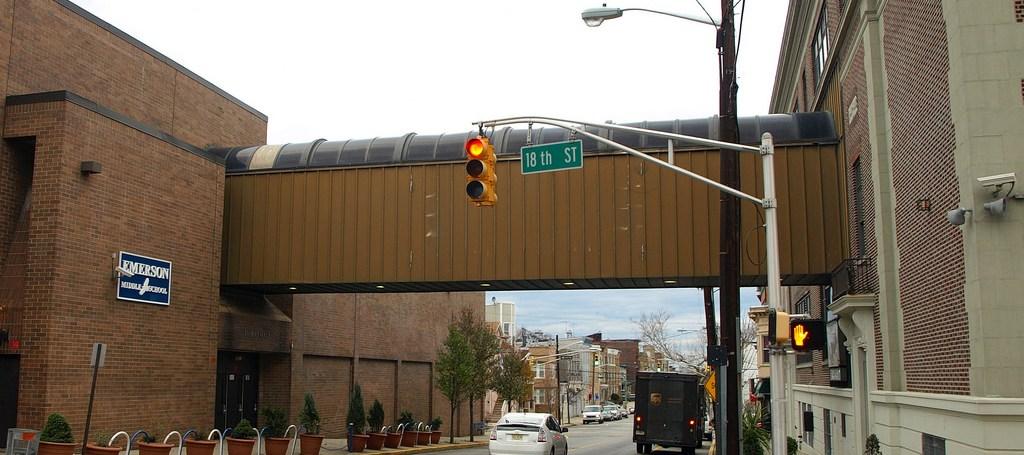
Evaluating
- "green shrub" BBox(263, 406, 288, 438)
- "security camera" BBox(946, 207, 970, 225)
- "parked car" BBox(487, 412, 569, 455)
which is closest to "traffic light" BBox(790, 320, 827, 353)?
"security camera" BBox(946, 207, 970, 225)

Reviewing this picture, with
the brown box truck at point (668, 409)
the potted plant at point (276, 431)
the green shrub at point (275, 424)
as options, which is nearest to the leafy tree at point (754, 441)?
the brown box truck at point (668, 409)

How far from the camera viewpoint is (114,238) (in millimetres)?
21547

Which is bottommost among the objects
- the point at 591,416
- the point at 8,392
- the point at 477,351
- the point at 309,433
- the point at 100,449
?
the point at 591,416

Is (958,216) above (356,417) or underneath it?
above

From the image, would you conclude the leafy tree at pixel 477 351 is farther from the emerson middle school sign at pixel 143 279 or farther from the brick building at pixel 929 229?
the brick building at pixel 929 229

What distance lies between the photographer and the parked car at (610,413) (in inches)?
3391

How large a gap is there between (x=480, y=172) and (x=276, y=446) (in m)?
14.5

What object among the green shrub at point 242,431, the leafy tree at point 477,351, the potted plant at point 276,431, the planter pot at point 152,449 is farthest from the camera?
the leafy tree at point 477,351

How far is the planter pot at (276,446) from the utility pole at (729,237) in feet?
42.5

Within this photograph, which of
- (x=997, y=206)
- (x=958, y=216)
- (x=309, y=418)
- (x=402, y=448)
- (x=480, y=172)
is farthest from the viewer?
(x=402, y=448)

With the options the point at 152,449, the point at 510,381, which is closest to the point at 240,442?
the point at 152,449

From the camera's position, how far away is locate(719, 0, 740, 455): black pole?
15.1 meters

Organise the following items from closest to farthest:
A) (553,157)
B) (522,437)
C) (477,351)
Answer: (553,157) → (522,437) → (477,351)

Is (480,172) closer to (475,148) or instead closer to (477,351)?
(475,148)
